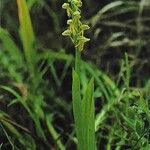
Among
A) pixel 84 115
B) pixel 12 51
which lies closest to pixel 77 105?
pixel 84 115

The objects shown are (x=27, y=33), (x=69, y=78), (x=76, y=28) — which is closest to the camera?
(x=76, y=28)

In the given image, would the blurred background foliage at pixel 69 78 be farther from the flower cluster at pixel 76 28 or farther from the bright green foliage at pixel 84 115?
the flower cluster at pixel 76 28

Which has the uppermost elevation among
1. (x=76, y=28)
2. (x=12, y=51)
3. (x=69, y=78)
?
(x=76, y=28)

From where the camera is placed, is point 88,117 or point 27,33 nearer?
point 88,117

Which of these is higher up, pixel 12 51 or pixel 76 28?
pixel 76 28

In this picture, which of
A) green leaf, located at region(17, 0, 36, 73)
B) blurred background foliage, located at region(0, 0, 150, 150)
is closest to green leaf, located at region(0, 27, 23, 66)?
blurred background foliage, located at region(0, 0, 150, 150)

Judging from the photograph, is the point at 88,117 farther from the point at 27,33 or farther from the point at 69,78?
the point at 69,78

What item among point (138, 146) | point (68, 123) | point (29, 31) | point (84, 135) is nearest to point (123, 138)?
point (138, 146)

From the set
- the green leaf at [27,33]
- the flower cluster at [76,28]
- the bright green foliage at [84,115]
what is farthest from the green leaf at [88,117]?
the green leaf at [27,33]

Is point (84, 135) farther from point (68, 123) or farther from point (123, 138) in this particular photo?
point (68, 123)
